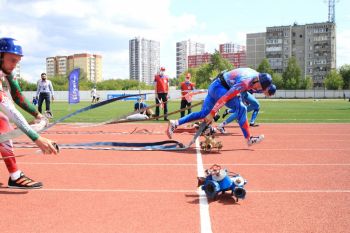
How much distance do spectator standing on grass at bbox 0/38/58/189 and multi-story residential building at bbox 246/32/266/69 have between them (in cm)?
13585

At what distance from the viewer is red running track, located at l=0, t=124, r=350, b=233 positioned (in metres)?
3.90

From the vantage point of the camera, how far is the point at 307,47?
422 ft

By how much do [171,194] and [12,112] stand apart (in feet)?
6.79

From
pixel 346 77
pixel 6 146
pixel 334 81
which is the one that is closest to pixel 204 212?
pixel 6 146

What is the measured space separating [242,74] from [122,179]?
12.9 ft

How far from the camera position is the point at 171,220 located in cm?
402

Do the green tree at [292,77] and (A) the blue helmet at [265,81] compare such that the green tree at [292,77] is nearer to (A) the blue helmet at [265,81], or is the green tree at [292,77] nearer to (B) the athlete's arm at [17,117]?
(A) the blue helmet at [265,81]

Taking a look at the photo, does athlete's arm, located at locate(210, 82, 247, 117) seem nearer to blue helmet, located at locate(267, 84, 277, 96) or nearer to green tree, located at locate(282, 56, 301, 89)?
blue helmet, located at locate(267, 84, 277, 96)

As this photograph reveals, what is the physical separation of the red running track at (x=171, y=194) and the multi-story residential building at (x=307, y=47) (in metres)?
126

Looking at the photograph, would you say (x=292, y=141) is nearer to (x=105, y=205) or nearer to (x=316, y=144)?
(x=316, y=144)

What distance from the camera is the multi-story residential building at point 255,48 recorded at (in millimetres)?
138500

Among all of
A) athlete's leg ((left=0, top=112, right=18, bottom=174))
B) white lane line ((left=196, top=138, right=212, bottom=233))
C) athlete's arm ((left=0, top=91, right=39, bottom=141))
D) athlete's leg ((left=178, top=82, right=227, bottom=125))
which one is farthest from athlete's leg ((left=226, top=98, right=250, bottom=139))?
athlete's arm ((left=0, top=91, right=39, bottom=141))

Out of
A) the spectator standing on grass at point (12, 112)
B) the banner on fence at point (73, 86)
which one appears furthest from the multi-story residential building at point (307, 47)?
the spectator standing on grass at point (12, 112)

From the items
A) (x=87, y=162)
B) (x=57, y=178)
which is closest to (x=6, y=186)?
(x=57, y=178)
